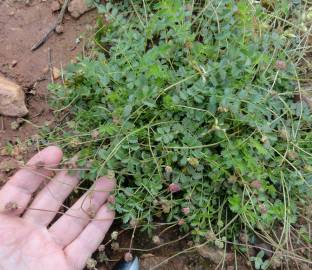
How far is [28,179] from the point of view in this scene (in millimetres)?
2271

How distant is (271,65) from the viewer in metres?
2.41

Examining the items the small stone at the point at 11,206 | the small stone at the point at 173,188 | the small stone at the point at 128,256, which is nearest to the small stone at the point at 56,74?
the small stone at the point at 11,206

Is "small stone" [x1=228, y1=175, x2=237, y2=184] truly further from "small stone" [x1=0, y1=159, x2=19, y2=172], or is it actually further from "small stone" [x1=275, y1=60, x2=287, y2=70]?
"small stone" [x1=0, y1=159, x2=19, y2=172]

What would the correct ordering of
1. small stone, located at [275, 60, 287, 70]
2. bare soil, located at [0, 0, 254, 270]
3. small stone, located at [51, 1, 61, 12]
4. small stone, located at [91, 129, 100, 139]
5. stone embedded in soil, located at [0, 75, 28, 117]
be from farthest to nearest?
small stone, located at [51, 1, 61, 12] < stone embedded in soil, located at [0, 75, 28, 117] < bare soil, located at [0, 0, 254, 270] < small stone, located at [275, 60, 287, 70] < small stone, located at [91, 129, 100, 139]

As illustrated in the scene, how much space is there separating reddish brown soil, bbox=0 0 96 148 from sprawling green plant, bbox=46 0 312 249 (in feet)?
0.72

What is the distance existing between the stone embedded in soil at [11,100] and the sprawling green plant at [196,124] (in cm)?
22

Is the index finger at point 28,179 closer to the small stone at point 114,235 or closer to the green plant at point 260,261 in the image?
the small stone at point 114,235

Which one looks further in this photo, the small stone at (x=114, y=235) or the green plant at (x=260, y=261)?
the green plant at (x=260, y=261)

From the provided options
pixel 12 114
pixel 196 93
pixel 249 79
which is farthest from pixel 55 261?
pixel 249 79

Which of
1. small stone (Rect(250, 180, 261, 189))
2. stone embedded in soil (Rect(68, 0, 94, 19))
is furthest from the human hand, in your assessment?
stone embedded in soil (Rect(68, 0, 94, 19))

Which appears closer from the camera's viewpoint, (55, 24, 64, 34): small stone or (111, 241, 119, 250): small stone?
(111, 241, 119, 250): small stone

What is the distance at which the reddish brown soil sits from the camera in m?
2.62

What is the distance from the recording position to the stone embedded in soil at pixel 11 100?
2539mm

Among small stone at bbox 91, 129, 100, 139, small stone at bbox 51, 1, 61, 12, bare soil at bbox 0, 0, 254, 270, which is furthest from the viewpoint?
small stone at bbox 51, 1, 61, 12
